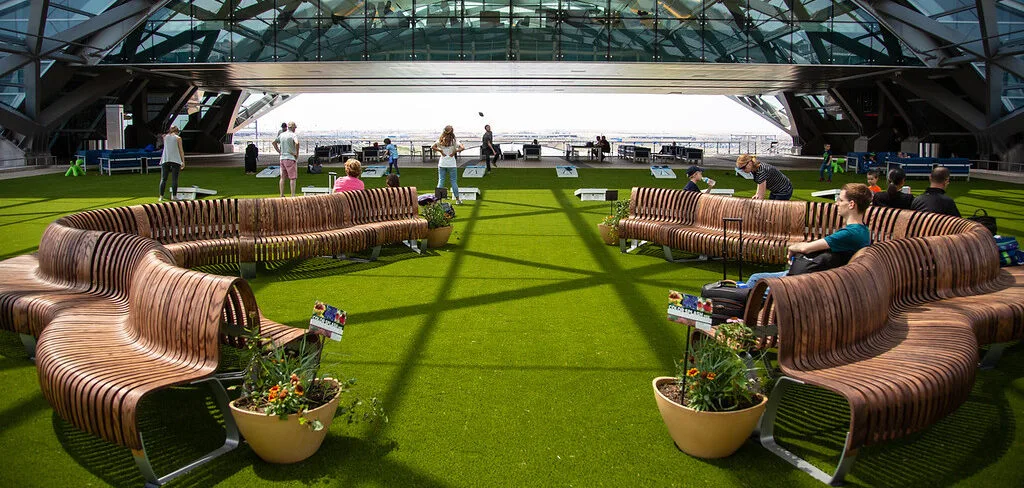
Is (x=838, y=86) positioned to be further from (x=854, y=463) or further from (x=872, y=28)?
(x=854, y=463)

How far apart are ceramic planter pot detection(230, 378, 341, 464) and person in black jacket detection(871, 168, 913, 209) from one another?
6851 millimetres

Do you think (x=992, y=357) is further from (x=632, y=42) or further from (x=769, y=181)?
(x=632, y=42)

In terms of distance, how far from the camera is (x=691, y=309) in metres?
4.71

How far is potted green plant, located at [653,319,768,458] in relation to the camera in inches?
168

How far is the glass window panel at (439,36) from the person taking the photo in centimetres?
2931

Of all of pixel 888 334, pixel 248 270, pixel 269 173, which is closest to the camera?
pixel 888 334

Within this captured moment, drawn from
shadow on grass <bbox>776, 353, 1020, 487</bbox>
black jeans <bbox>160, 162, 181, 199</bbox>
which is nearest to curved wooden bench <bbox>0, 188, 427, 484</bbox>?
shadow on grass <bbox>776, 353, 1020, 487</bbox>

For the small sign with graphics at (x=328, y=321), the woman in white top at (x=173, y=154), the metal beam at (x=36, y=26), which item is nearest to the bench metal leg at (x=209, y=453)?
the small sign with graphics at (x=328, y=321)

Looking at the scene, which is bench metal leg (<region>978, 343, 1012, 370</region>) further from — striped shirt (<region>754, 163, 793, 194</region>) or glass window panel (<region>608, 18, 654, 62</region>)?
glass window panel (<region>608, 18, 654, 62</region>)

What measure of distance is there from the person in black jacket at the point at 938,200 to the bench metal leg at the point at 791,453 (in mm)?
4576

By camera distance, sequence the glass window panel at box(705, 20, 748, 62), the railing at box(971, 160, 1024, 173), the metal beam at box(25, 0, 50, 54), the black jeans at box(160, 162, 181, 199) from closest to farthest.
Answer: the black jeans at box(160, 162, 181, 199) → the metal beam at box(25, 0, 50, 54) → the railing at box(971, 160, 1024, 173) → the glass window panel at box(705, 20, 748, 62)

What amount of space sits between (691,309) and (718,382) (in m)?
0.54

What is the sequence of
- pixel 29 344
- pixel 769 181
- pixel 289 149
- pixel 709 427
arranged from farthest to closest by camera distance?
pixel 289 149
pixel 769 181
pixel 29 344
pixel 709 427

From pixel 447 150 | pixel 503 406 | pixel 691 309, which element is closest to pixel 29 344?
pixel 503 406
